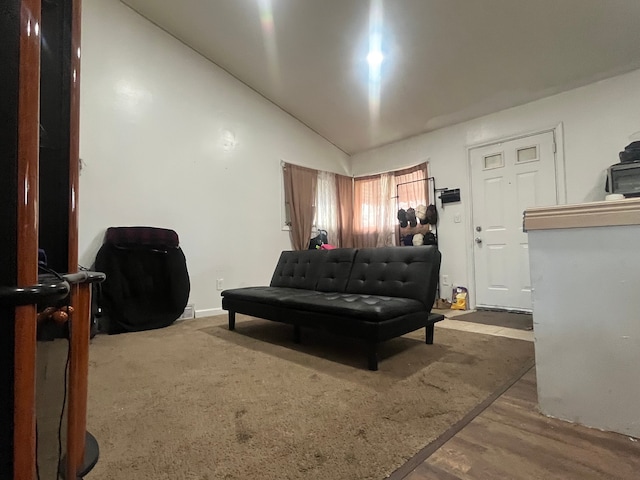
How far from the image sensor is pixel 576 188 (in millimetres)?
3479

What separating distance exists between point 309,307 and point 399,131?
353cm

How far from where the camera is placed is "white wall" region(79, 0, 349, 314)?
319cm

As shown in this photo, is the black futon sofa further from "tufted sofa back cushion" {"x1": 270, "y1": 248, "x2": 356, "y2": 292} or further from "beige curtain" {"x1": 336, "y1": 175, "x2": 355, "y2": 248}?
Result: "beige curtain" {"x1": 336, "y1": 175, "x2": 355, "y2": 248}

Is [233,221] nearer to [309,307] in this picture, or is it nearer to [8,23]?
[309,307]

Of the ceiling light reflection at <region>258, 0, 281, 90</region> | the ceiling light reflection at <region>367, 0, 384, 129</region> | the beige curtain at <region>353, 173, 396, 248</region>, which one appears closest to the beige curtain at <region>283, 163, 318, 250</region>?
the beige curtain at <region>353, 173, 396, 248</region>

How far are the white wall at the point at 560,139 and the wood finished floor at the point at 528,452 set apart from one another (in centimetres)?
302

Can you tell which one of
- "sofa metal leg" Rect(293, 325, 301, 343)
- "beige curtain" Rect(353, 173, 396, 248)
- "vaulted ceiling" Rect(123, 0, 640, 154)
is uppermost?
"vaulted ceiling" Rect(123, 0, 640, 154)

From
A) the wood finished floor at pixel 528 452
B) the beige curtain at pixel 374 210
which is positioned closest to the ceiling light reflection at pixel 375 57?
the beige curtain at pixel 374 210

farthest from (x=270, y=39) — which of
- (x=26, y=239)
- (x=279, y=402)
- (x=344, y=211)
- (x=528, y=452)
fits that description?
(x=528, y=452)

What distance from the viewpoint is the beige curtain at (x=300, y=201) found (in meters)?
4.75

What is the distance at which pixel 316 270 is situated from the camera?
3.04 metres

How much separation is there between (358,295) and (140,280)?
216cm

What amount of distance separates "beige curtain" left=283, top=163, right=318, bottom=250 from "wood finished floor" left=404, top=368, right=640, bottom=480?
3636 mm

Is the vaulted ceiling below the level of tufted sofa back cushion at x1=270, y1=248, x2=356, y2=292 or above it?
above
